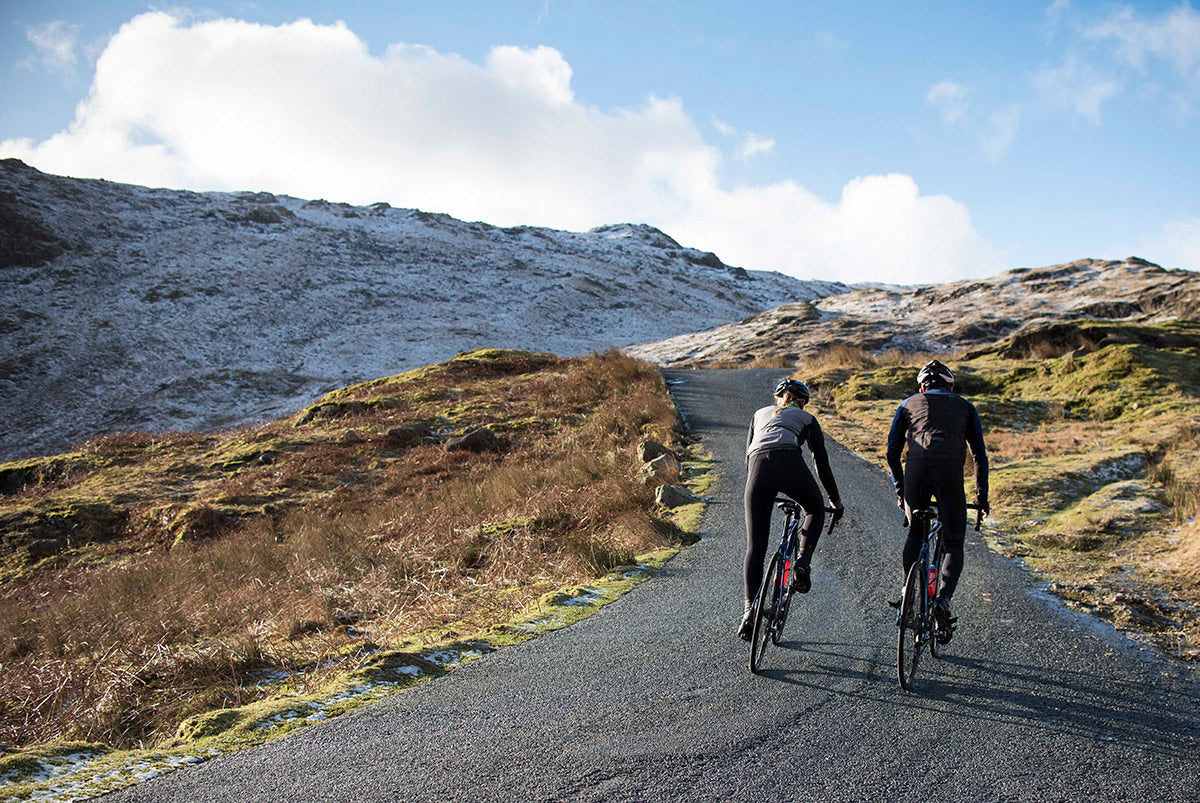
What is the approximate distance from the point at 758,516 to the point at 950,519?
4.42 ft

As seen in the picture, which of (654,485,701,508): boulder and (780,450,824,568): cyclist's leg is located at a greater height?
(780,450,824,568): cyclist's leg

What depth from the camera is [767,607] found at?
5273mm

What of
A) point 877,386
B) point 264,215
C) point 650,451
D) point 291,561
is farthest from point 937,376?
point 264,215

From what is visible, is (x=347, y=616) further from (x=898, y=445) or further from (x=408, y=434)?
(x=408, y=434)

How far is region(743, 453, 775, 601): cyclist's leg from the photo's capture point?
17.3ft

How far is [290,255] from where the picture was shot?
55812mm

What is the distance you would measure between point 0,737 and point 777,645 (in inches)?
219

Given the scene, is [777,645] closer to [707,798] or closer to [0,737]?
[707,798]

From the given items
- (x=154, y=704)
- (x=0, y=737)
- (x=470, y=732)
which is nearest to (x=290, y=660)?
(x=154, y=704)

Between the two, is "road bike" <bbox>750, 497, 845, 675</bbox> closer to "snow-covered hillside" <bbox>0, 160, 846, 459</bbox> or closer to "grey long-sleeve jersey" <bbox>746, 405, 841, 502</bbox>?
"grey long-sleeve jersey" <bbox>746, 405, 841, 502</bbox>

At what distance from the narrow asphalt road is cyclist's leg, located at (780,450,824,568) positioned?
2.82ft

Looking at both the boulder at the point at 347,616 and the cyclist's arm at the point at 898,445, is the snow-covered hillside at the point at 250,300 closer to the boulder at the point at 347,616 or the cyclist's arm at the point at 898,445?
the boulder at the point at 347,616

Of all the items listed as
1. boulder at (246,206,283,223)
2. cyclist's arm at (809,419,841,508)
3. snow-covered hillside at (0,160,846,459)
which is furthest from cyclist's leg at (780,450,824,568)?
boulder at (246,206,283,223)

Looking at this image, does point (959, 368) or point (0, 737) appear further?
point (959, 368)
